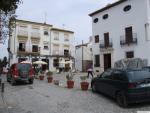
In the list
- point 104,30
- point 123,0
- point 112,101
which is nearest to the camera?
point 112,101

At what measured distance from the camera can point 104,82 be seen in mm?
11836

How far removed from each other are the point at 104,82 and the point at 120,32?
17.8 m

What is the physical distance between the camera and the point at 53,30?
159ft

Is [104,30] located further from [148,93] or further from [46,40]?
[148,93]

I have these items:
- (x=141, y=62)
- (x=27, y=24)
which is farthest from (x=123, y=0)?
(x=27, y=24)

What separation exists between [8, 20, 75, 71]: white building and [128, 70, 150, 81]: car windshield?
117 feet

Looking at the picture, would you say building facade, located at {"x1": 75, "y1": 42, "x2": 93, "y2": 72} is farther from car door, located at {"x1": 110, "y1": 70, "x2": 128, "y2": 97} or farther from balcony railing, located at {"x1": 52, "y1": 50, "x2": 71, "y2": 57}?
car door, located at {"x1": 110, "y1": 70, "x2": 128, "y2": 97}

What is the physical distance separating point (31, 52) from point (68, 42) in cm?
997

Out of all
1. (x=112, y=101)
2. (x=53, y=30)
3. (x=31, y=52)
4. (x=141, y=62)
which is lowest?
(x=112, y=101)

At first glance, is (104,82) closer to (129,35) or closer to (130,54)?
(130,54)

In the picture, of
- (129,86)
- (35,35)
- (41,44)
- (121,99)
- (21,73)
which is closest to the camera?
(129,86)

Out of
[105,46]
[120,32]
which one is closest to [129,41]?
[120,32]

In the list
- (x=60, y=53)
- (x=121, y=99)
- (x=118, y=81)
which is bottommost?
(x=121, y=99)

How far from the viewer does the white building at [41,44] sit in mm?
43312
